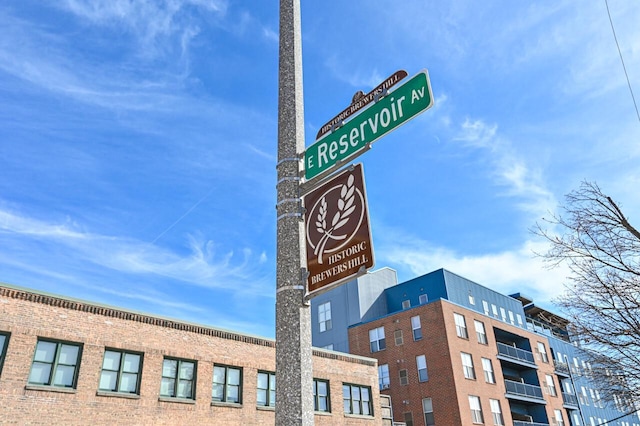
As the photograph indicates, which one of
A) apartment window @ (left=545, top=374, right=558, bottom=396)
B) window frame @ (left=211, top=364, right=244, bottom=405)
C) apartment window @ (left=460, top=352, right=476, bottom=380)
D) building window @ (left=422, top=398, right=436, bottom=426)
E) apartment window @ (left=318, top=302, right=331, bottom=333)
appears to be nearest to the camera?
window frame @ (left=211, top=364, right=244, bottom=405)

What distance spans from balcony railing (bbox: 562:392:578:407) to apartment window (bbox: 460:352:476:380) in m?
16.9

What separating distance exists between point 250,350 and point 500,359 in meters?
26.1

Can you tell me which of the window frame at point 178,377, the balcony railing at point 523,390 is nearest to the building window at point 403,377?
the balcony railing at point 523,390

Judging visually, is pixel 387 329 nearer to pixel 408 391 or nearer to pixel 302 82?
pixel 408 391

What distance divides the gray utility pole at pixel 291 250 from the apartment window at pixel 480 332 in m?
39.3

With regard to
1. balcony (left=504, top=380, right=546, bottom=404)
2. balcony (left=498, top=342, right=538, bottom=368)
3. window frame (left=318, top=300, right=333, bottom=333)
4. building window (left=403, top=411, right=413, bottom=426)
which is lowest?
building window (left=403, top=411, right=413, bottom=426)

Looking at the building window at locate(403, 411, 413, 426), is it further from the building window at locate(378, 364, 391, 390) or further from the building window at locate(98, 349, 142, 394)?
the building window at locate(98, 349, 142, 394)

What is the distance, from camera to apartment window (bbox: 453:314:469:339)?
38.4 metres

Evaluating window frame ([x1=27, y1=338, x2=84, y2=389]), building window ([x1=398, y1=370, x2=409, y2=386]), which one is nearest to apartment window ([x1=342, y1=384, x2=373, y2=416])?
A: building window ([x1=398, y1=370, x2=409, y2=386])

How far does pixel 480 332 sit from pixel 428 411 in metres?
8.51

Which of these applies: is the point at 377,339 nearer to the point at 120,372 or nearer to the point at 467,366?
the point at 467,366

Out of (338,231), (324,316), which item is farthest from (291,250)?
(324,316)

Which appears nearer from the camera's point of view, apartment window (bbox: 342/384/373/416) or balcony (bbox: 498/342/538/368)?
apartment window (bbox: 342/384/373/416)

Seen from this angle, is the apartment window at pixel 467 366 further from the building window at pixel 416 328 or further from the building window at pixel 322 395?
the building window at pixel 322 395
